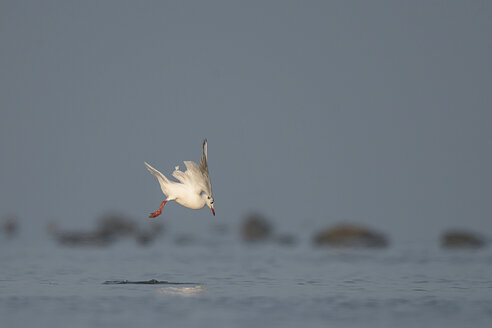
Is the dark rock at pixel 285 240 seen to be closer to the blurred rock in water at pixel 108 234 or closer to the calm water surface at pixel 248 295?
the blurred rock in water at pixel 108 234

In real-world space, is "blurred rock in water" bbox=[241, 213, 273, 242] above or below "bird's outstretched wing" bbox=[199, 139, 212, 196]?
above

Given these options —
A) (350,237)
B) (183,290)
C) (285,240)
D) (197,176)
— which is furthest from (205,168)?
(285,240)

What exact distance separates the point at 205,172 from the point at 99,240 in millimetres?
56759

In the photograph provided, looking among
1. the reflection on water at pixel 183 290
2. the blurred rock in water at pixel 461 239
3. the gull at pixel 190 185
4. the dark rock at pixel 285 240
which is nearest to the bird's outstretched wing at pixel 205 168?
the gull at pixel 190 185

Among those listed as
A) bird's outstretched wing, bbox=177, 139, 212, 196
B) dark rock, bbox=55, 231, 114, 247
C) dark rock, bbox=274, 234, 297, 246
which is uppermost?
dark rock, bbox=274, 234, 297, 246

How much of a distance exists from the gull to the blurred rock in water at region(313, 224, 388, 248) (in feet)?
160

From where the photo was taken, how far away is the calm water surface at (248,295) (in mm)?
23000

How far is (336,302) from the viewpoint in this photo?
88.3ft

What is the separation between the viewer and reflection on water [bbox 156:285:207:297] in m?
28.4

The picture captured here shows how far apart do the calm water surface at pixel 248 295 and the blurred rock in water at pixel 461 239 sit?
85.4 ft

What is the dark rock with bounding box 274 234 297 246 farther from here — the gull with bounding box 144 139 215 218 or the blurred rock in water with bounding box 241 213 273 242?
the gull with bounding box 144 139 215 218

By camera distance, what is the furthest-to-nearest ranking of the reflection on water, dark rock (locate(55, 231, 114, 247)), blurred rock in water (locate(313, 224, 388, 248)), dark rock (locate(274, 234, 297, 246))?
dark rock (locate(274, 234, 297, 246)) → dark rock (locate(55, 231, 114, 247)) → blurred rock in water (locate(313, 224, 388, 248)) → the reflection on water

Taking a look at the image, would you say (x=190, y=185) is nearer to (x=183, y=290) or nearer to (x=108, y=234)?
(x=183, y=290)

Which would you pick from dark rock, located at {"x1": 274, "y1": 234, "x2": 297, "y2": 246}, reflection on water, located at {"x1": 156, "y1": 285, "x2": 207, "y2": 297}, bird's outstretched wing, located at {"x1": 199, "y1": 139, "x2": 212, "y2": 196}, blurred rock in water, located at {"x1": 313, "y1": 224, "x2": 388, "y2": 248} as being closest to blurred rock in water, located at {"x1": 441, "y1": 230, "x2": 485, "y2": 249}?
blurred rock in water, located at {"x1": 313, "y1": 224, "x2": 388, "y2": 248}
